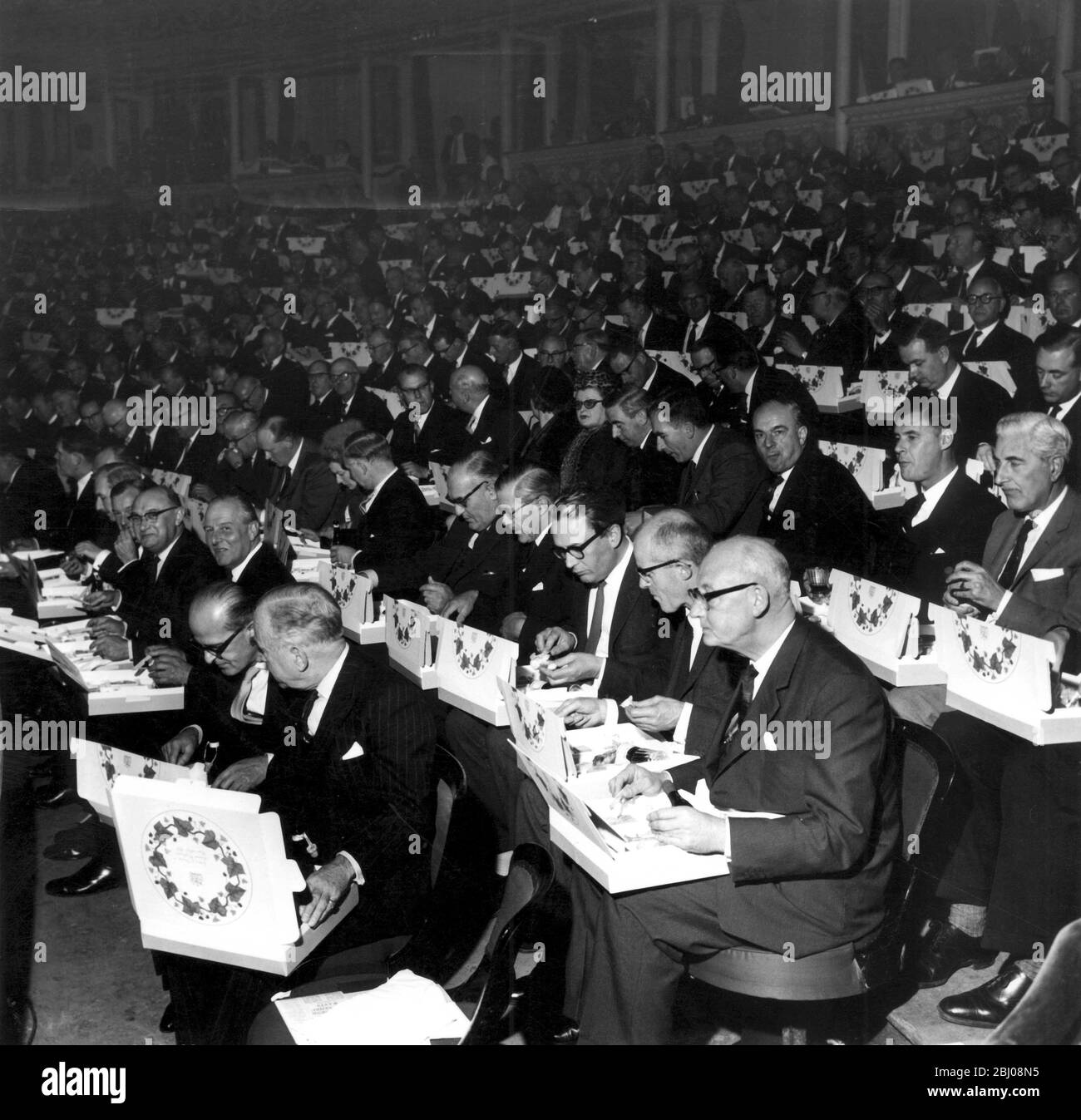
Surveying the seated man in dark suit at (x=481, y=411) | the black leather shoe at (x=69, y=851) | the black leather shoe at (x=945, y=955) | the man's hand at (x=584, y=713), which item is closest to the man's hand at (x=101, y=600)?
the black leather shoe at (x=69, y=851)

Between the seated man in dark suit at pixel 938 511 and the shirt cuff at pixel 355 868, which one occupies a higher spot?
the seated man in dark suit at pixel 938 511

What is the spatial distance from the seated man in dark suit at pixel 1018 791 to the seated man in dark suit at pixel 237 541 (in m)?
2.53

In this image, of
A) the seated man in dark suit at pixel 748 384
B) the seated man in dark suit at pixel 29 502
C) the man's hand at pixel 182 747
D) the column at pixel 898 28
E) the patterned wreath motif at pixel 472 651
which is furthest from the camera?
the column at pixel 898 28

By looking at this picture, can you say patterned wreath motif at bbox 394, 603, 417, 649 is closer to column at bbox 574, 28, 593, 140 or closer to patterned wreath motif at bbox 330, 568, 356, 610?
patterned wreath motif at bbox 330, 568, 356, 610

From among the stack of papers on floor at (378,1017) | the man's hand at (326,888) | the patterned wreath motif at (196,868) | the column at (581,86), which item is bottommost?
the stack of papers on floor at (378,1017)

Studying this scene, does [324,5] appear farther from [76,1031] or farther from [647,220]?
[76,1031]

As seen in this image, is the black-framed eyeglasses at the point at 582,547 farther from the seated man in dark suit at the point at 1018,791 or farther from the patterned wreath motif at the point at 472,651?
the seated man in dark suit at the point at 1018,791

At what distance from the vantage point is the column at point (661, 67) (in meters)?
10.7

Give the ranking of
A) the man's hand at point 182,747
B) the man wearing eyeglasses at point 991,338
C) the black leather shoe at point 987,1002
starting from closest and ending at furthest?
the black leather shoe at point 987,1002
the man's hand at point 182,747
the man wearing eyeglasses at point 991,338

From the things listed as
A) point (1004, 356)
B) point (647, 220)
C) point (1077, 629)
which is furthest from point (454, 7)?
point (1077, 629)

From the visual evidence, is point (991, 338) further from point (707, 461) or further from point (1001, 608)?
point (1001, 608)

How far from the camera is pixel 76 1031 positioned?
125 inches

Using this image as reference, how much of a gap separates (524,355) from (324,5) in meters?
7.43

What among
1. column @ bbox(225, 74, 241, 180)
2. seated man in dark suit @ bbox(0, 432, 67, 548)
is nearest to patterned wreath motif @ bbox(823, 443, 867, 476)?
seated man in dark suit @ bbox(0, 432, 67, 548)
